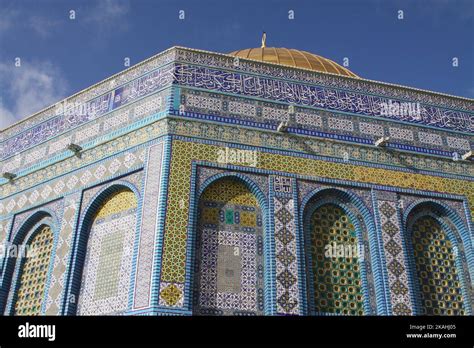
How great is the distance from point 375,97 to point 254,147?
11.2 feet

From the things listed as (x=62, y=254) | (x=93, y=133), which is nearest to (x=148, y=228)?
(x=62, y=254)

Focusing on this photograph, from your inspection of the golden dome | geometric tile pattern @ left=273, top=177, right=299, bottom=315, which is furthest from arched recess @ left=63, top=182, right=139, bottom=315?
the golden dome

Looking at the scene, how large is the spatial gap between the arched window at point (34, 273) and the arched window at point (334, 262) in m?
5.33

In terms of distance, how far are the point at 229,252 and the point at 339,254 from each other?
222cm

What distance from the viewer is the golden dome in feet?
49.7

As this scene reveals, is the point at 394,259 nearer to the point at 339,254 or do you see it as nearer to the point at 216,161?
the point at 339,254

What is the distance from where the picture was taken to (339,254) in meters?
10.6

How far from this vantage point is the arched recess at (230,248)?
945 cm

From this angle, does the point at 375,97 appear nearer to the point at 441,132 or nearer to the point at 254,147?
the point at 441,132

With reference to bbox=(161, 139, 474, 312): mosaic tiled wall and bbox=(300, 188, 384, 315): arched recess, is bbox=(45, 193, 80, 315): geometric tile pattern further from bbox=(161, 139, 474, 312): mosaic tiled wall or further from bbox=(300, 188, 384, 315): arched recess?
bbox=(300, 188, 384, 315): arched recess

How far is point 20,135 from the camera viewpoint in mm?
13508

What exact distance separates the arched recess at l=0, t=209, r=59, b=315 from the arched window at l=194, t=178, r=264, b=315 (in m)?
3.32
